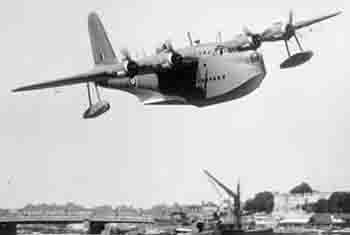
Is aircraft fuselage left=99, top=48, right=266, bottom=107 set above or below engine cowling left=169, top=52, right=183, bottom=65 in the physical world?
below

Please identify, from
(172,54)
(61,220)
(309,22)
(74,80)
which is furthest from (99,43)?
(61,220)

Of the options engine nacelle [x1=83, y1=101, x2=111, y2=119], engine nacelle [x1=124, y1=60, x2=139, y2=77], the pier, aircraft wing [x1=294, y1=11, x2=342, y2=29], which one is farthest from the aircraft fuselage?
the pier

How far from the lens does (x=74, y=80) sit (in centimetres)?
6562

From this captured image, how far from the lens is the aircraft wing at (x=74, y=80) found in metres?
64.6

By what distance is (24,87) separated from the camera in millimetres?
65188

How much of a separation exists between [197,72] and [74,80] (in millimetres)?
11867

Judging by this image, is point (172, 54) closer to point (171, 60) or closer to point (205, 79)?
point (171, 60)

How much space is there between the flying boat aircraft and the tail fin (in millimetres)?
9334

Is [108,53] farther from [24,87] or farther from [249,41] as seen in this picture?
[249,41]

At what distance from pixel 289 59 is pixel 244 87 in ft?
15.5

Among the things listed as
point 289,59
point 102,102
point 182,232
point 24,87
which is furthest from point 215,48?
point 182,232

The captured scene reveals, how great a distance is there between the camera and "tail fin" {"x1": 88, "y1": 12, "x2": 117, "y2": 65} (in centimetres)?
7719

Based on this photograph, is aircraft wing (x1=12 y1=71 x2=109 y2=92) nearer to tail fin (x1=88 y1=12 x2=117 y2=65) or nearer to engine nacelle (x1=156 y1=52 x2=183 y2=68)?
engine nacelle (x1=156 y1=52 x2=183 y2=68)

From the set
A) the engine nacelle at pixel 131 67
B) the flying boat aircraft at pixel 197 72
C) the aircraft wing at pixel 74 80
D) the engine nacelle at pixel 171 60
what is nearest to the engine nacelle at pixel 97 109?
the flying boat aircraft at pixel 197 72
